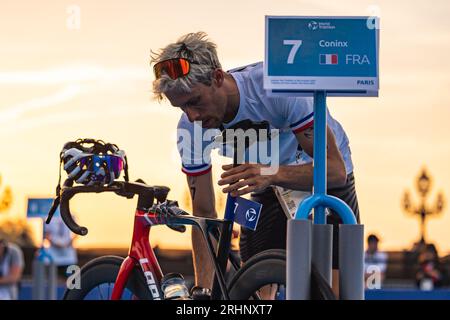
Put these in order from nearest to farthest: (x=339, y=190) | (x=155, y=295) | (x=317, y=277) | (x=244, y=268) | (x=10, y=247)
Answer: (x=317, y=277) → (x=244, y=268) → (x=155, y=295) → (x=339, y=190) → (x=10, y=247)

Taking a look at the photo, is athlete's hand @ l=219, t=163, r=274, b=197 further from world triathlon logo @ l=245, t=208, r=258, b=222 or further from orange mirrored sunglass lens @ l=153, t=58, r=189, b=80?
orange mirrored sunglass lens @ l=153, t=58, r=189, b=80

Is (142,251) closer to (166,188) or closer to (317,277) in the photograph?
(166,188)

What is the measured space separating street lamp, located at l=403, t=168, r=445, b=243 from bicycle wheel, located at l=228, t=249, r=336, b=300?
36.6m

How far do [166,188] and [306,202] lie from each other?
163cm

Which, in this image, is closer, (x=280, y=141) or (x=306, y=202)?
(x=306, y=202)

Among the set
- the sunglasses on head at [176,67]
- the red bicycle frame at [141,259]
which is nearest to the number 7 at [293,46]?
the sunglasses on head at [176,67]

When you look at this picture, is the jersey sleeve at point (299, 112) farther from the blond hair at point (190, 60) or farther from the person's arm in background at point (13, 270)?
the person's arm in background at point (13, 270)

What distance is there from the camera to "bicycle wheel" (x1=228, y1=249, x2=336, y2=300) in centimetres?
553

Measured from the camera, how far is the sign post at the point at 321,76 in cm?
465

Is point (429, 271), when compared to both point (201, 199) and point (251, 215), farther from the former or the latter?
point (251, 215)

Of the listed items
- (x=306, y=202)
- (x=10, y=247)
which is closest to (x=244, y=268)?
(x=306, y=202)

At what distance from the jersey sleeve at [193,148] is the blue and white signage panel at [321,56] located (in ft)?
5.82

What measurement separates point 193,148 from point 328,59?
205 centimetres
